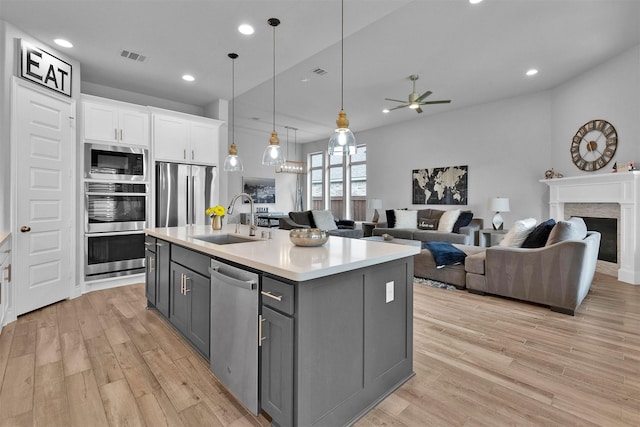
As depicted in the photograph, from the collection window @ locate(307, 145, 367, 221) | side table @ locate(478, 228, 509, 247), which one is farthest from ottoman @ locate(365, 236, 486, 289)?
window @ locate(307, 145, 367, 221)

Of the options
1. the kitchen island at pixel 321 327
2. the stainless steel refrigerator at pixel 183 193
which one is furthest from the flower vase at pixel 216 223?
the stainless steel refrigerator at pixel 183 193

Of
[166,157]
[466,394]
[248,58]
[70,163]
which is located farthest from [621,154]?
[70,163]

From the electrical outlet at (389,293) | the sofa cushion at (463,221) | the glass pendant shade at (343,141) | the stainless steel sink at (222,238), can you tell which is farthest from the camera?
the sofa cushion at (463,221)

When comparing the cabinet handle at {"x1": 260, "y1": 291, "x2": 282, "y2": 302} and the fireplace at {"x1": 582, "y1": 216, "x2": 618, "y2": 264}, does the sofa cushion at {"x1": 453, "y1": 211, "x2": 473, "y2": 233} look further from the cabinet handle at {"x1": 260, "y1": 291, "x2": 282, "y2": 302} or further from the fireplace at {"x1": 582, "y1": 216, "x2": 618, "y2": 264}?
the cabinet handle at {"x1": 260, "y1": 291, "x2": 282, "y2": 302}

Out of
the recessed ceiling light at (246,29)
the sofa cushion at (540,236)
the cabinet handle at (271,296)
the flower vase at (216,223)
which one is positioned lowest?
the cabinet handle at (271,296)

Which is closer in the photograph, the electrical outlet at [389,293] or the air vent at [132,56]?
the electrical outlet at [389,293]

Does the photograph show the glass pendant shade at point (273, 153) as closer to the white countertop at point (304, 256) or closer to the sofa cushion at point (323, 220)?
the white countertop at point (304, 256)

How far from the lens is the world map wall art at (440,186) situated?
6910 mm

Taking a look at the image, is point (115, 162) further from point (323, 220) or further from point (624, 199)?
point (624, 199)

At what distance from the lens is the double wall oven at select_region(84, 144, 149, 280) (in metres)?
3.96

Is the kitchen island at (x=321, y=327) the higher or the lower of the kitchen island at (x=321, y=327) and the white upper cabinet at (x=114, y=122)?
the lower

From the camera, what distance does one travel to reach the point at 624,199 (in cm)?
430

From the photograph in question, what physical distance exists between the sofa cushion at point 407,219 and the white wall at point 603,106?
2.71 metres

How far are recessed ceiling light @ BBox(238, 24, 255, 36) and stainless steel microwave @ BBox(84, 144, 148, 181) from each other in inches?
88.7
